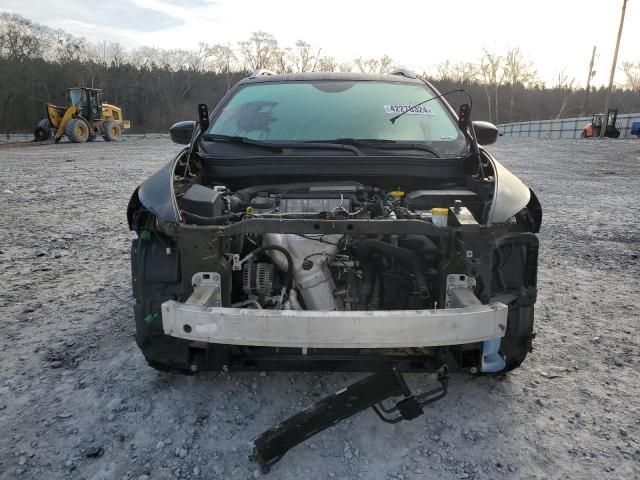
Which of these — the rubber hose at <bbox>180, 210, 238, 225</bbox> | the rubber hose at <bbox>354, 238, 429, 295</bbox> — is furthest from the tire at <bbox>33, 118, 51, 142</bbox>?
the rubber hose at <bbox>354, 238, 429, 295</bbox>

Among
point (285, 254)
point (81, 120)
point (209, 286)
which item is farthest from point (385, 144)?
point (81, 120)

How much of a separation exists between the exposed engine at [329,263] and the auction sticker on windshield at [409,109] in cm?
116

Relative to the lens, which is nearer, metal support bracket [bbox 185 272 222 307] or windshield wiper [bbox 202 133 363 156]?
metal support bracket [bbox 185 272 222 307]

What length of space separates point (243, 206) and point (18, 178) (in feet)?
31.8

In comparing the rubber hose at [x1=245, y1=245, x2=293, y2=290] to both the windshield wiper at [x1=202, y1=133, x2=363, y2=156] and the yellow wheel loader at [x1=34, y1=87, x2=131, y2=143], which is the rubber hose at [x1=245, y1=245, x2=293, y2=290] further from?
the yellow wheel loader at [x1=34, y1=87, x2=131, y2=143]

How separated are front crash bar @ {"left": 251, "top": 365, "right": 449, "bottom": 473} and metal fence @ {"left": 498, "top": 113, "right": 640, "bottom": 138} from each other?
33.4 meters

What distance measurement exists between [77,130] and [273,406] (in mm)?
23506

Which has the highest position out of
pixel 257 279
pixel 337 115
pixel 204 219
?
pixel 337 115

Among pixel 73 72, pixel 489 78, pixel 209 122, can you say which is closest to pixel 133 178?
pixel 209 122

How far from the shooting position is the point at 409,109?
11.6ft

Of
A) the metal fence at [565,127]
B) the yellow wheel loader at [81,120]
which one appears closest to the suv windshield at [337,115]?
the yellow wheel loader at [81,120]

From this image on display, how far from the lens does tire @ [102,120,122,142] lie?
24453mm

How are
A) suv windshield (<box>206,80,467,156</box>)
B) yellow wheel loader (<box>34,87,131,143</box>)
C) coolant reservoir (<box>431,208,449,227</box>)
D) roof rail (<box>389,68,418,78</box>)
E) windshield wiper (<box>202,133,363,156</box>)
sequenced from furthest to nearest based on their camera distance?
yellow wheel loader (<box>34,87,131,143</box>), roof rail (<box>389,68,418,78</box>), suv windshield (<box>206,80,467,156</box>), windshield wiper (<box>202,133,363,156</box>), coolant reservoir (<box>431,208,449,227</box>)

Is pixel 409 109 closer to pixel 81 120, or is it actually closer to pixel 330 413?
pixel 330 413
